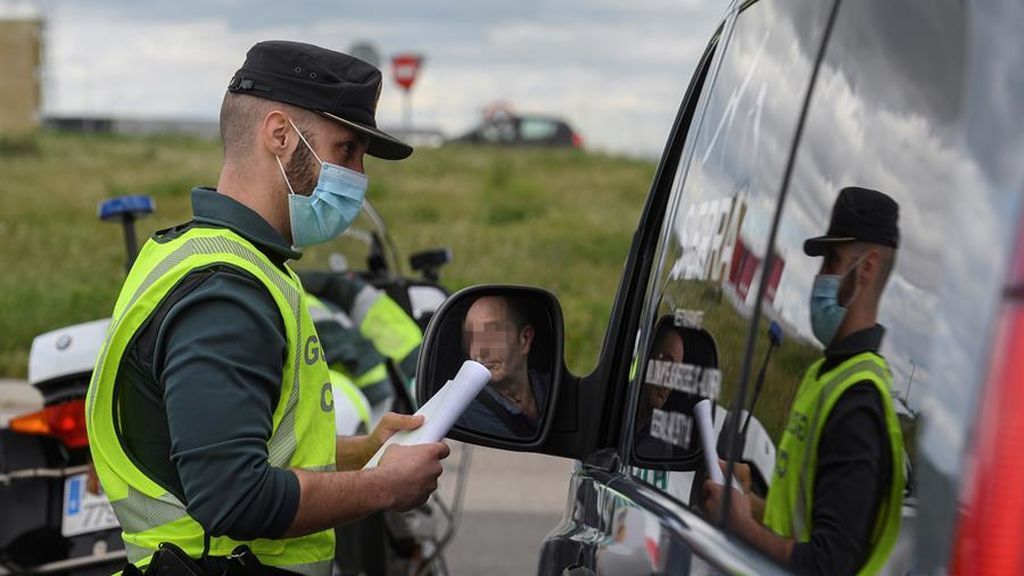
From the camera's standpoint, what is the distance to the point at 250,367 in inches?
89.5

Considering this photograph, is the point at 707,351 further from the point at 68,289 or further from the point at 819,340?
the point at 68,289

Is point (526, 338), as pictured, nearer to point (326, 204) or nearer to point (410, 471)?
point (410, 471)

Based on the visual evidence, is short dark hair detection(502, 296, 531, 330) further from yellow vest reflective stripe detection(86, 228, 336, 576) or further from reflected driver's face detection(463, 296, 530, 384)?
yellow vest reflective stripe detection(86, 228, 336, 576)

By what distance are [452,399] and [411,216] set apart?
1636 cm

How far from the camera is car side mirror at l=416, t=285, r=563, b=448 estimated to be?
2.43 metres

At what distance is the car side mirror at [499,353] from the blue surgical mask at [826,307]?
85cm

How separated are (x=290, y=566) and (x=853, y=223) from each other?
129cm

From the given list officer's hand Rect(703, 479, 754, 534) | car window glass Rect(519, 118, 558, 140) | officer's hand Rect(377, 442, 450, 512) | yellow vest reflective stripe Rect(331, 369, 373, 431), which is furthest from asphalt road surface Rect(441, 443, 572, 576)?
car window glass Rect(519, 118, 558, 140)

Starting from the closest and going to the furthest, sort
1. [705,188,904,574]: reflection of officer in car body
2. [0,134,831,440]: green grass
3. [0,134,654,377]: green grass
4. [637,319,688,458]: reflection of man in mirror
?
1. [705,188,904,574]: reflection of officer in car body
2. [637,319,688,458]: reflection of man in mirror
3. [0,134,831,440]: green grass
4. [0,134,654,377]: green grass

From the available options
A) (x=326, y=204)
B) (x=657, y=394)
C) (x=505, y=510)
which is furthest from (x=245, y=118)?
(x=505, y=510)

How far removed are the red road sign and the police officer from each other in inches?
696

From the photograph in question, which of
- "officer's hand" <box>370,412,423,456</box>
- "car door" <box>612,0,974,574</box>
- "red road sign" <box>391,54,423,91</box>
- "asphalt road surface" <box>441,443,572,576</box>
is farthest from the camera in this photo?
"red road sign" <box>391,54,423,91</box>

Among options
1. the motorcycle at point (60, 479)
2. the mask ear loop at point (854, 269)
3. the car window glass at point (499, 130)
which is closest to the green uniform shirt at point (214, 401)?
the mask ear loop at point (854, 269)

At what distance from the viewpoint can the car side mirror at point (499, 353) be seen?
7.98 ft
